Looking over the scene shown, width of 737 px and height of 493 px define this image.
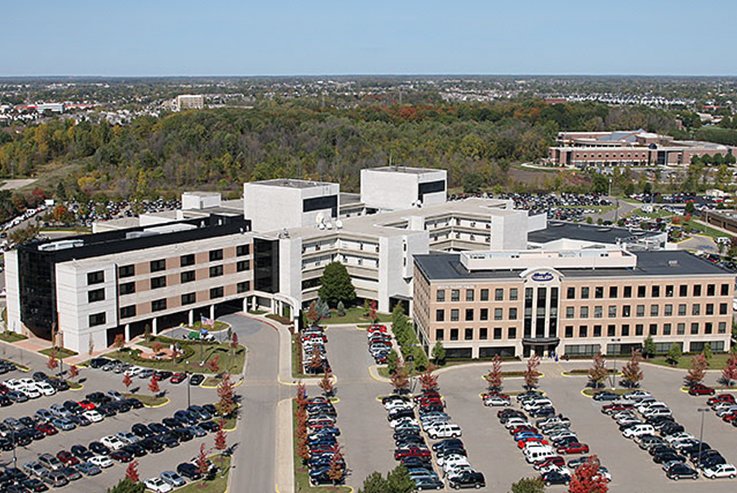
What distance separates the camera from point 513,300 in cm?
5038

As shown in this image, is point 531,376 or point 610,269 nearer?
point 531,376

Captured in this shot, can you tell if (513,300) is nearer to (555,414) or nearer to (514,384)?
(514,384)

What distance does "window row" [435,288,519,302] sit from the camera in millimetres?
50125

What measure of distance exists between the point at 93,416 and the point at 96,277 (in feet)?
42.0

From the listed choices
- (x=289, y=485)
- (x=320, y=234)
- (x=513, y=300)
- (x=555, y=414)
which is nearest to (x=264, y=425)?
(x=289, y=485)

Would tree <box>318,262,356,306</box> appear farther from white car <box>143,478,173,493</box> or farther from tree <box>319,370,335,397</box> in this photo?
white car <box>143,478,173,493</box>

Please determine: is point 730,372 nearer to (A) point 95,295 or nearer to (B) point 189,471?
(B) point 189,471

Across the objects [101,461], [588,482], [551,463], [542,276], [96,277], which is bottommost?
[101,461]

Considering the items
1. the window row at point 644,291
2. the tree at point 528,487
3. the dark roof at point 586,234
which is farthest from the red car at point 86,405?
the dark roof at point 586,234

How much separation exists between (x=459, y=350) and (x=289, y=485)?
63.4ft

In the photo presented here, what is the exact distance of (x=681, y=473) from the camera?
34562 millimetres

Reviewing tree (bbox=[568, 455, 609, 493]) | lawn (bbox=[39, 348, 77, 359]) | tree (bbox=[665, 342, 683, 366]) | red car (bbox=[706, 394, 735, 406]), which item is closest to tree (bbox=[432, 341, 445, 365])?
tree (bbox=[665, 342, 683, 366])

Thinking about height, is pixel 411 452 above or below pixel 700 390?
above

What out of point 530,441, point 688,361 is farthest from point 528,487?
point 688,361
